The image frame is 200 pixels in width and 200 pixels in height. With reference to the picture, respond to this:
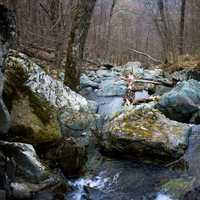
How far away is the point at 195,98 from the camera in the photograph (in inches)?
267

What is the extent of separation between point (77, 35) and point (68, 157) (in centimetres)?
364

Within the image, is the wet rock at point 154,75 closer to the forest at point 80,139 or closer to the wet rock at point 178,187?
the forest at point 80,139

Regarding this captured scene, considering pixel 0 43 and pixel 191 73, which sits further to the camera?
pixel 191 73

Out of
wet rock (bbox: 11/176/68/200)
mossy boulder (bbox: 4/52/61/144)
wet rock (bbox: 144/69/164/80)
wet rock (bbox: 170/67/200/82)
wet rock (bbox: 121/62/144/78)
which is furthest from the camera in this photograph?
wet rock (bbox: 121/62/144/78)

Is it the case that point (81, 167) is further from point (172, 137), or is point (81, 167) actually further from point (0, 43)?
point (0, 43)

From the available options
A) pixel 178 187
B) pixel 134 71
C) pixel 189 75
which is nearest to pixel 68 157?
pixel 178 187

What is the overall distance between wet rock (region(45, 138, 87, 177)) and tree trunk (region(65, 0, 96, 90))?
3193 millimetres

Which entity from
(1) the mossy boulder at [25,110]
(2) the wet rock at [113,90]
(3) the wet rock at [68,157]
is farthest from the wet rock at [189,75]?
(3) the wet rock at [68,157]

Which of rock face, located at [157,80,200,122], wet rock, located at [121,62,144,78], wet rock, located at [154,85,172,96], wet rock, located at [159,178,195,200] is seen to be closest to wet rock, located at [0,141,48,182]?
wet rock, located at [159,178,195,200]

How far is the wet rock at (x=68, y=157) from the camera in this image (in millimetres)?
4703

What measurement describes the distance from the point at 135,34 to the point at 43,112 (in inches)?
1348

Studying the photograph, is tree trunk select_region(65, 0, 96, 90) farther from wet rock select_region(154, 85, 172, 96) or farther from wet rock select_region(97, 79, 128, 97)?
wet rock select_region(154, 85, 172, 96)

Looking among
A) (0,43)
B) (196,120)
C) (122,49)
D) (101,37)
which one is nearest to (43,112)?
(0,43)

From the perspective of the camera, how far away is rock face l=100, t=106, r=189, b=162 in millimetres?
5043
